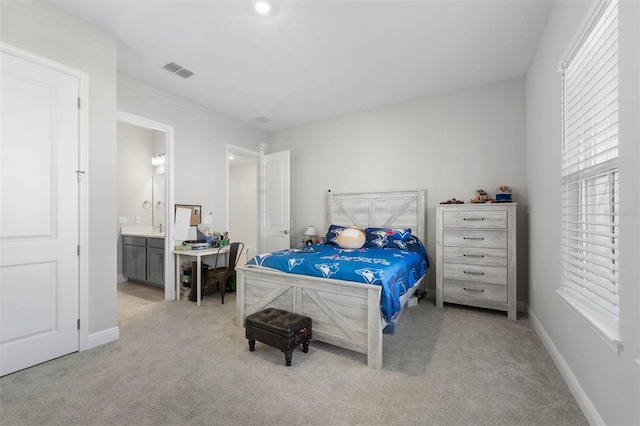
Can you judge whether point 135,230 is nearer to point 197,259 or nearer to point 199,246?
point 199,246

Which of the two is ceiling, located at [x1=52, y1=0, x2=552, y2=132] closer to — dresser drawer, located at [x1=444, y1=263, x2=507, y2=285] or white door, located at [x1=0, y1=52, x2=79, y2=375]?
white door, located at [x1=0, y1=52, x2=79, y2=375]

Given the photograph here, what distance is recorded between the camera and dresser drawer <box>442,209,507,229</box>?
323 centimetres

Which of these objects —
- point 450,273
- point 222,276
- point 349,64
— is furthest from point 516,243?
point 222,276

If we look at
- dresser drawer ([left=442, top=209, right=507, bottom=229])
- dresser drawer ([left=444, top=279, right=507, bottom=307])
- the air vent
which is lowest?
dresser drawer ([left=444, top=279, right=507, bottom=307])

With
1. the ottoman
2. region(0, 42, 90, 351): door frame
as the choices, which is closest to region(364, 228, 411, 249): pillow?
the ottoman

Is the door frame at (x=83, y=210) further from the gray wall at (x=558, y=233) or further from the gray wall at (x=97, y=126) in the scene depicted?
the gray wall at (x=558, y=233)

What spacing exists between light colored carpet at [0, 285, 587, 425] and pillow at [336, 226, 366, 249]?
130cm

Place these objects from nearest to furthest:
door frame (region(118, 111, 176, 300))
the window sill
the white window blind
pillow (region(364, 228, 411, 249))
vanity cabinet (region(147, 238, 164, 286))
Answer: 1. the window sill
2. the white window blind
3. pillow (region(364, 228, 411, 249))
4. door frame (region(118, 111, 176, 300))
5. vanity cabinet (region(147, 238, 164, 286))

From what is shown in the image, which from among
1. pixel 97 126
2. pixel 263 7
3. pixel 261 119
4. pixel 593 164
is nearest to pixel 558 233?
pixel 593 164

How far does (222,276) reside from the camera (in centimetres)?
390

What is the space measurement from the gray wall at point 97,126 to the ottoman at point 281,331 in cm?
141

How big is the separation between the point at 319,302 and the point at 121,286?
3.96 m

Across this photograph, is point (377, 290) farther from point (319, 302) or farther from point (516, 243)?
point (516, 243)

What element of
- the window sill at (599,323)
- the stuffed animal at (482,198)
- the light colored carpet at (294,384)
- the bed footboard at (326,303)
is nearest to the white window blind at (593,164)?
the window sill at (599,323)
